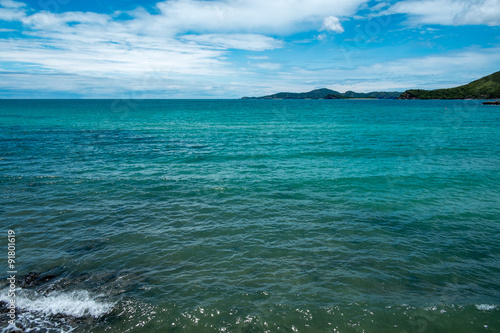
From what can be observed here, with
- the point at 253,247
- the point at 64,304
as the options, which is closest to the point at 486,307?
the point at 253,247

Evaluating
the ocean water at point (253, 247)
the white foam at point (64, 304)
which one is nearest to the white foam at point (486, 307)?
the ocean water at point (253, 247)

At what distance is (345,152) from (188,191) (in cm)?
2179

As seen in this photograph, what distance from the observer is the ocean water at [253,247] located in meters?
9.16

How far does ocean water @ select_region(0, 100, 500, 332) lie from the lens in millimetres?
9156

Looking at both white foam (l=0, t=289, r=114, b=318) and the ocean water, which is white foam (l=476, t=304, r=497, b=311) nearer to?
the ocean water

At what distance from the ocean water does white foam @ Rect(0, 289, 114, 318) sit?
0.05 m

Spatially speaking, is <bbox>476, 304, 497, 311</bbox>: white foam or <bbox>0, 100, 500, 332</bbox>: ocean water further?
<bbox>476, 304, 497, 311</bbox>: white foam

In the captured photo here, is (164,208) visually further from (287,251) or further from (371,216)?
(371,216)

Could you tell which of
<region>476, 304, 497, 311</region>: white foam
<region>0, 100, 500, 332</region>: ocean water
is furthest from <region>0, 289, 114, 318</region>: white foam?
<region>476, 304, 497, 311</region>: white foam

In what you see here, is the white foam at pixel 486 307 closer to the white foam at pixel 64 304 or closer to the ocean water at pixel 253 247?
the ocean water at pixel 253 247

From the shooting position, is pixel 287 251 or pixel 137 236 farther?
pixel 137 236

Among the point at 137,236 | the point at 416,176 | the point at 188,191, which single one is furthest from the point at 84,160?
the point at 416,176

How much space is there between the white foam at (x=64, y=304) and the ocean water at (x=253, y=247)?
0.05 meters

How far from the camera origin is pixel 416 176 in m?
24.3
